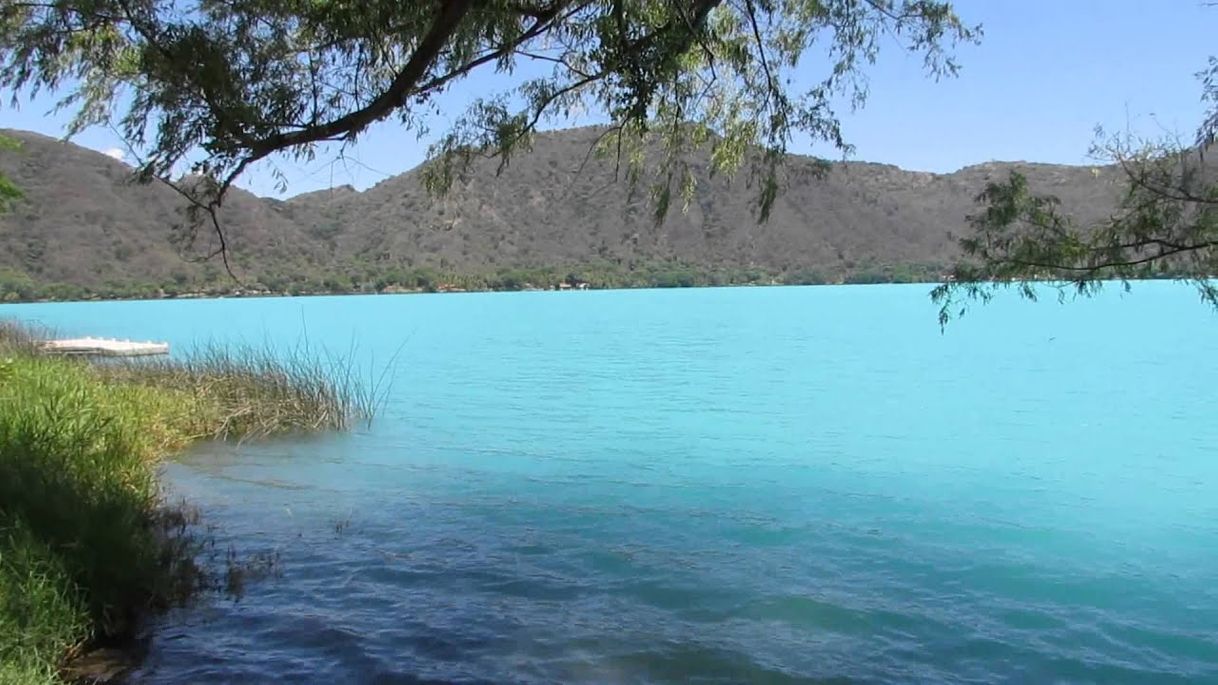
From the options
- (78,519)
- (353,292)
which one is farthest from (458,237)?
(78,519)

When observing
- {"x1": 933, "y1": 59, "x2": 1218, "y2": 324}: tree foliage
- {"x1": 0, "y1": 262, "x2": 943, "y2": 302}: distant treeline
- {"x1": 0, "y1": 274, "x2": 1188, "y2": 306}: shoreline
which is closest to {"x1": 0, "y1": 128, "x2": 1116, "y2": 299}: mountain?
{"x1": 0, "y1": 262, "x2": 943, "y2": 302}: distant treeline

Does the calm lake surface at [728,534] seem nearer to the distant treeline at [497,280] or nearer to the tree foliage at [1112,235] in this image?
Answer: the tree foliage at [1112,235]

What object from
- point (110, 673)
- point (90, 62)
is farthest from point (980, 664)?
point (90, 62)

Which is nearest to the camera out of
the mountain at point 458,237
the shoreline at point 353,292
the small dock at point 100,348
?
the small dock at point 100,348

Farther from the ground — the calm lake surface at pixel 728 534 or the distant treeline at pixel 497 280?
the distant treeline at pixel 497 280

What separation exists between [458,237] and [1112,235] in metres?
66.8

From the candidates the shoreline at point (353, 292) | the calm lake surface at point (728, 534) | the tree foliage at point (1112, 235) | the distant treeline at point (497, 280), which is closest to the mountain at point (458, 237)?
the distant treeline at point (497, 280)

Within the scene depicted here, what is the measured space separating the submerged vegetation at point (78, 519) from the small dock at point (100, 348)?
7175 millimetres

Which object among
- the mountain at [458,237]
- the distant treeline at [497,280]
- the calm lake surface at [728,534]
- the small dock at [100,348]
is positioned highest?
the mountain at [458,237]

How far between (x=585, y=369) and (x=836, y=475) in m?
14.5

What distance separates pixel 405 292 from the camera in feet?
225

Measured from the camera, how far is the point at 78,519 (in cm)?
520

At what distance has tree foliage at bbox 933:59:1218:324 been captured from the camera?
480 centimetres

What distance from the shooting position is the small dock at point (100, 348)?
60.2 feet
